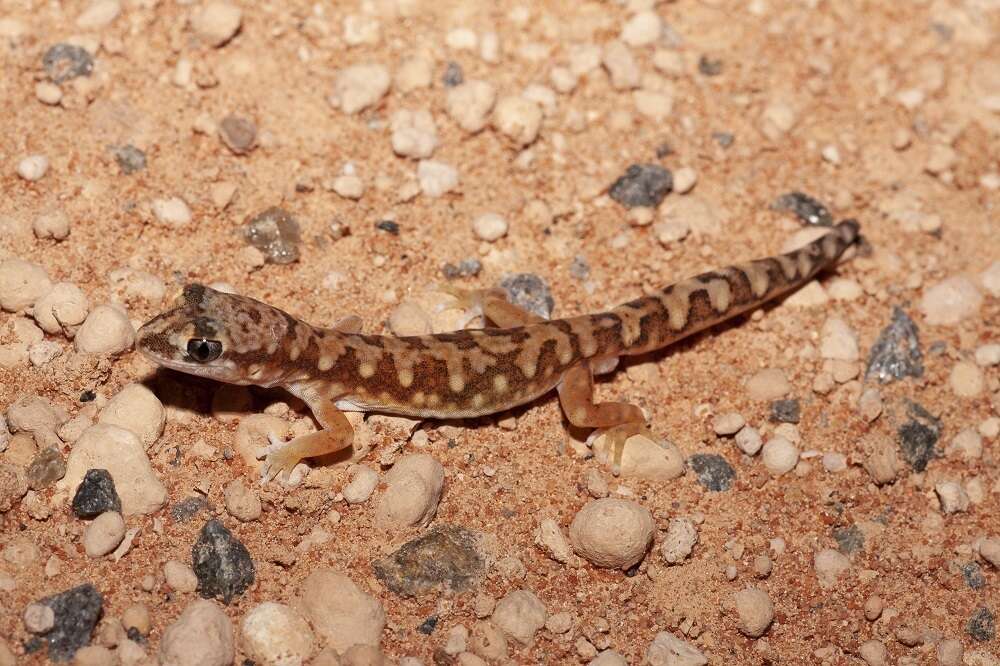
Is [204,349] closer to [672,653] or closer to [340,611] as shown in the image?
[340,611]

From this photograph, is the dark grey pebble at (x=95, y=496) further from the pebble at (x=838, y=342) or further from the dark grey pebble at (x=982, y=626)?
the dark grey pebble at (x=982, y=626)

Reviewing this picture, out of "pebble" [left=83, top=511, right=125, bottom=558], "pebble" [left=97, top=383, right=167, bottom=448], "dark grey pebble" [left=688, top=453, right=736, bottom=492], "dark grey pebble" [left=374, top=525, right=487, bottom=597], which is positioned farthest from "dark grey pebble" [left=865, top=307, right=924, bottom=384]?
"pebble" [left=83, top=511, right=125, bottom=558]

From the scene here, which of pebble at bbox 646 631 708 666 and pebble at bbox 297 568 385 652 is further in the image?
pebble at bbox 646 631 708 666

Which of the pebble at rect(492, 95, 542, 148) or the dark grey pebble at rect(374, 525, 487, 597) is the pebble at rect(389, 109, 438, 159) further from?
the dark grey pebble at rect(374, 525, 487, 597)

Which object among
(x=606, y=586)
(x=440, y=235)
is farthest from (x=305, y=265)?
(x=606, y=586)

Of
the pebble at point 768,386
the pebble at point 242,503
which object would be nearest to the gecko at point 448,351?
the pebble at point 242,503

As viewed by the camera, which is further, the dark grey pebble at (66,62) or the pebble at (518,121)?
the pebble at (518,121)
